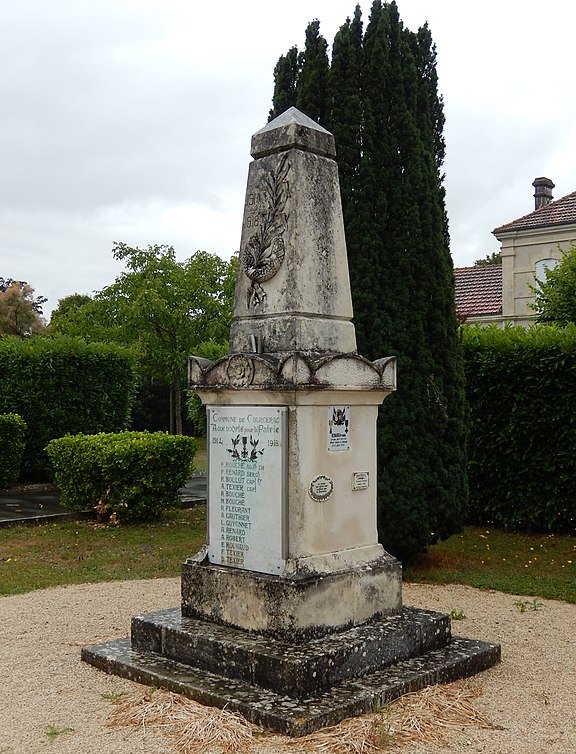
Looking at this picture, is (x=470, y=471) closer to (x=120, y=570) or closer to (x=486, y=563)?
(x=486, y=563)

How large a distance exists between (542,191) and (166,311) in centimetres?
1297

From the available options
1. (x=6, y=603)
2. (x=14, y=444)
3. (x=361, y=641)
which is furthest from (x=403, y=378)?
(x=14, y=444)

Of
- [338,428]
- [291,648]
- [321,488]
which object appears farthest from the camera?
[338,428]

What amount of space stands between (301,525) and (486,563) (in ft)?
16.2

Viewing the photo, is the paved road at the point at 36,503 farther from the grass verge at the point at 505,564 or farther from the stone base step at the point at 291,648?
the stone base step at the point at 291,648

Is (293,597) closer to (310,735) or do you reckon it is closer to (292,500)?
(292,500)

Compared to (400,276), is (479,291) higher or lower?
higher

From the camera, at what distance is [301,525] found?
5281 millimetres

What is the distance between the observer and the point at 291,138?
561cm

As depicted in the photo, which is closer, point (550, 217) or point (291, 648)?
point (291, 648)

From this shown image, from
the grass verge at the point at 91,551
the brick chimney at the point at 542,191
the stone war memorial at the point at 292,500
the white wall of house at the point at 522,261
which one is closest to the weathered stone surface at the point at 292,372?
the stone war memorial at the point at 292,500

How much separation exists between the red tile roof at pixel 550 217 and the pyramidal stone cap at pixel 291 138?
17427mm

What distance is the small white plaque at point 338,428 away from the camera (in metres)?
5.49

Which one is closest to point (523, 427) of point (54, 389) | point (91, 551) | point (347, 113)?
point (347, 113)
